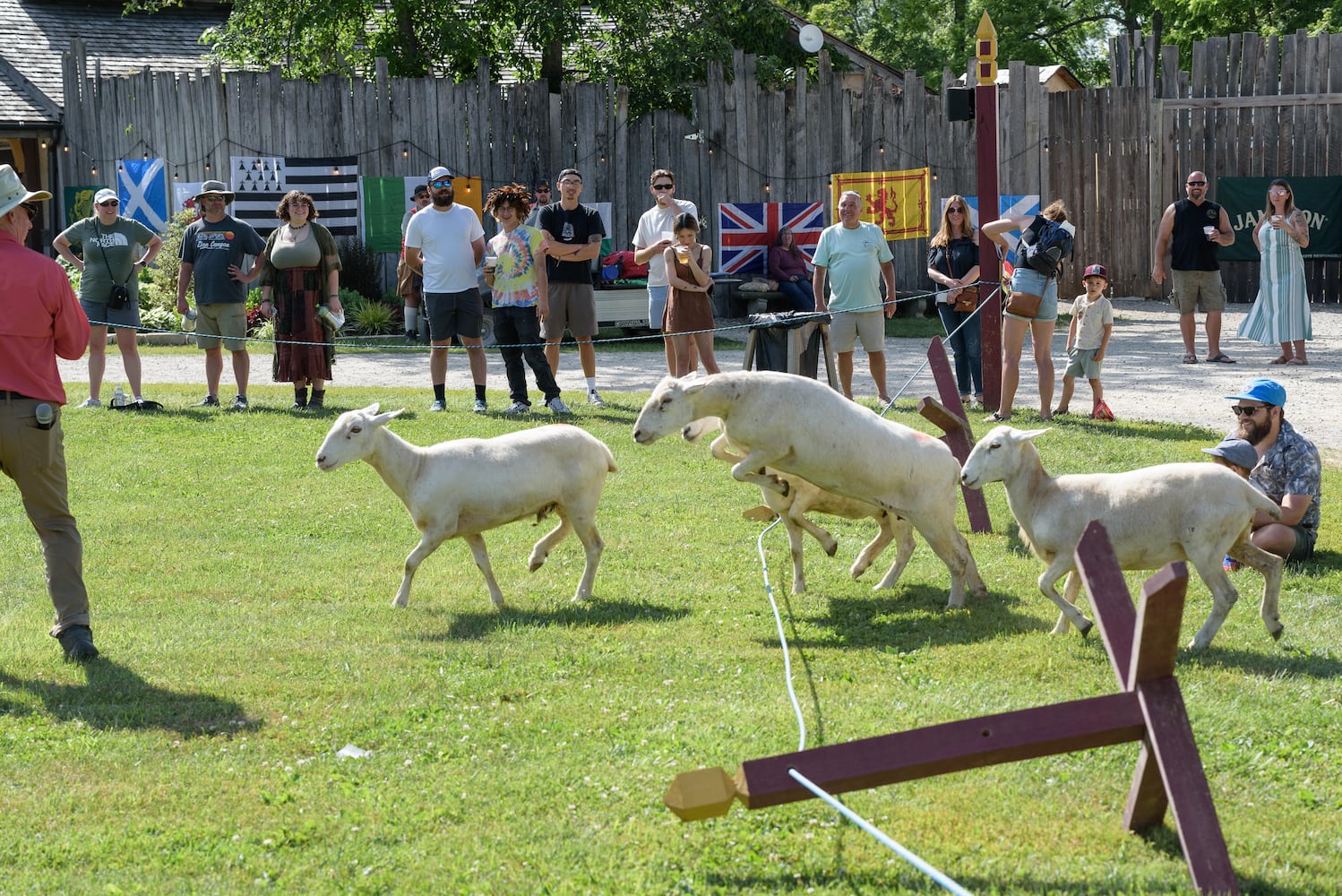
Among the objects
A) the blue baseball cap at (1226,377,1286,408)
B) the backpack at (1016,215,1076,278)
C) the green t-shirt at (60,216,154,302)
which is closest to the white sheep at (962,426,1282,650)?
the blue baseball cap at (1226,377,1286,408)

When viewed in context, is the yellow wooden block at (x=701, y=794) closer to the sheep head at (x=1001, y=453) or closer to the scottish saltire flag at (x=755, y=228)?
the sheep head at (x=1001, y=453)

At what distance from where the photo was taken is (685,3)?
25125 millimetres

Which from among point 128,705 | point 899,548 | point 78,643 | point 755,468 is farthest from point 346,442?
point 899,548

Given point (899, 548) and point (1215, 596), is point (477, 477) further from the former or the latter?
point (1215, 596)

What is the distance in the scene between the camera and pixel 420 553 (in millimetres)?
7797

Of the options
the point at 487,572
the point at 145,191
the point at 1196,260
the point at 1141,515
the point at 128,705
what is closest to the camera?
the point at 128,705

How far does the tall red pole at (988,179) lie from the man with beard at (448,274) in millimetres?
5113

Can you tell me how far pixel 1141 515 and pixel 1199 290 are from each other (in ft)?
37.6

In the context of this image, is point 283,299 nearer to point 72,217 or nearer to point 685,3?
point 72,217

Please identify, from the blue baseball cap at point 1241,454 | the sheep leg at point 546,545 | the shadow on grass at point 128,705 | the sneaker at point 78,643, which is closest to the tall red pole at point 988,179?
the blue baseball cap at point 1241,454

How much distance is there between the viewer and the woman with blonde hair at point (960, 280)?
45.4 feet

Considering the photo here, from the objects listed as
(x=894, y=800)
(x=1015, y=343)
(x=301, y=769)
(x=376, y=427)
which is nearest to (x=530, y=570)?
(x=376, y=427)

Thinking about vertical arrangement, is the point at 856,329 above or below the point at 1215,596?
above

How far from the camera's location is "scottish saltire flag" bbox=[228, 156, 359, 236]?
21859 millimetres
